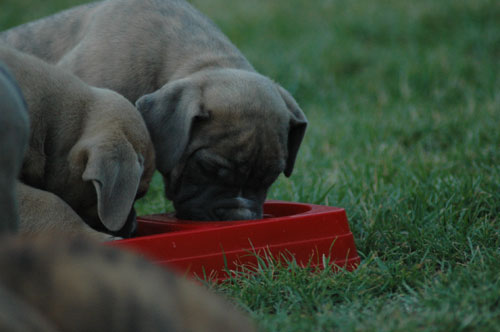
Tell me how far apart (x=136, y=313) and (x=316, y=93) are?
28.6 feet

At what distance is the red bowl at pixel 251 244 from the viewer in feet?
13.0

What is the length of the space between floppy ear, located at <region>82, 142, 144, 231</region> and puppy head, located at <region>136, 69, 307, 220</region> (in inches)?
26.9

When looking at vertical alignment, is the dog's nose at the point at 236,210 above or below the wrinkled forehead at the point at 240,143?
below

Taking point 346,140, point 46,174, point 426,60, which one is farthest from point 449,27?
point 46,174

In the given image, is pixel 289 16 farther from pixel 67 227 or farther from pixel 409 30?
pixel 67 227

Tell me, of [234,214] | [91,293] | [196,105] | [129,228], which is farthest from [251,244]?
[91,293]

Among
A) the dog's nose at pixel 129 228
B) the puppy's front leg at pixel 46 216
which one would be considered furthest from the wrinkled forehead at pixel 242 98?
the puppy's front leg at pixel 46 216

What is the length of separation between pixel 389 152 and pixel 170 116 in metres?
2.85

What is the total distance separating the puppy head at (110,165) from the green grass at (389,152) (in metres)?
0.79

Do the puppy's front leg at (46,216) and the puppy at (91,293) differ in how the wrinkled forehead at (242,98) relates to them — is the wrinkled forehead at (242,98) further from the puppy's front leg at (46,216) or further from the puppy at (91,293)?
the puppy at (91,293)

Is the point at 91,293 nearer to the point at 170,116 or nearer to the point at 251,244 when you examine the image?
the point at 251,244

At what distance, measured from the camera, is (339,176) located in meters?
6.28

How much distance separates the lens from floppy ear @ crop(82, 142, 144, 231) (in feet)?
13.1

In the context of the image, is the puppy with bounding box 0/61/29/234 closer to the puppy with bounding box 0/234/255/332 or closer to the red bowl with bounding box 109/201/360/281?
the puppy with bounding box 0/234/255/332
